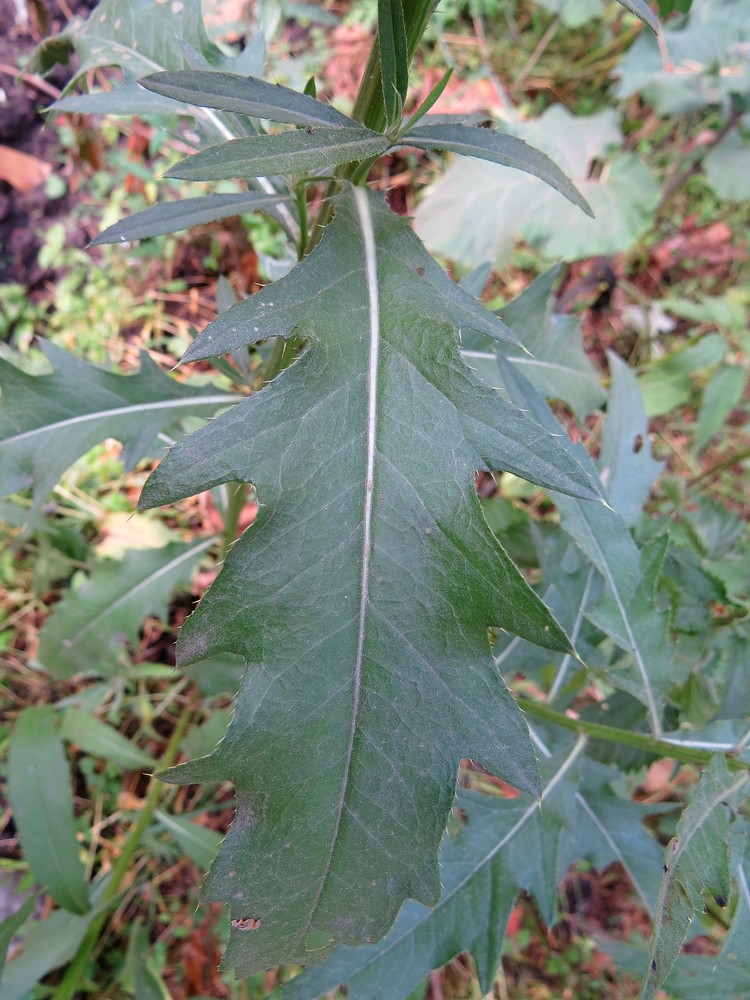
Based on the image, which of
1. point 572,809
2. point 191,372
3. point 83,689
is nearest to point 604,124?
point 191,372

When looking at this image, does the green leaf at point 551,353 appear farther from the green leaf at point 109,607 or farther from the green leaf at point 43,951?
the green leaf at point 43,951

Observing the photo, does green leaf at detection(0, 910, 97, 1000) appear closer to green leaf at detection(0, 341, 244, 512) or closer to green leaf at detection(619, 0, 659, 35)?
green leaf at detection(0, 341, 244, 512)

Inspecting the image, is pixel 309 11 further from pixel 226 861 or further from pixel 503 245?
pixel 226 861

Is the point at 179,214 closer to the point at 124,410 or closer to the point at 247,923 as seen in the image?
the point at 124,410

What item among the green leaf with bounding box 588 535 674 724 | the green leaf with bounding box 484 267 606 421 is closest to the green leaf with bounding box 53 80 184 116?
the green leaf with bounding box 484 267 606 421

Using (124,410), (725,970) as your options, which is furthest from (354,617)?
(725,970)

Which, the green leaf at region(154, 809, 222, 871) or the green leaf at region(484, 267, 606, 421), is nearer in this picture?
the green leaf at region(484, 267, 606, 421)

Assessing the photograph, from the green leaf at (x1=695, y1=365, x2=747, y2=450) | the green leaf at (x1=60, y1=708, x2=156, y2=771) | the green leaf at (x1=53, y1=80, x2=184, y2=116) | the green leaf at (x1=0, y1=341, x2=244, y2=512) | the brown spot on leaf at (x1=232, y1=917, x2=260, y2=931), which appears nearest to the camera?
the brown spot on leaf at (x1=232, y1=917, x2=260, y2=931)
